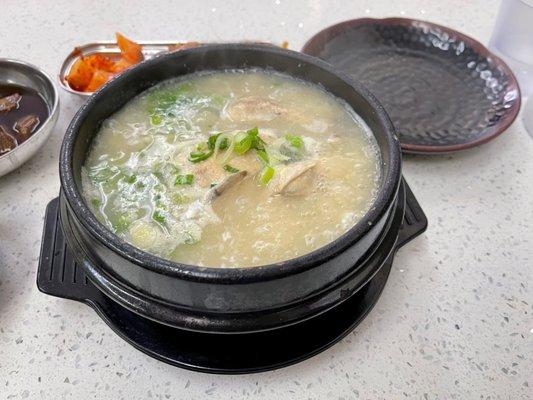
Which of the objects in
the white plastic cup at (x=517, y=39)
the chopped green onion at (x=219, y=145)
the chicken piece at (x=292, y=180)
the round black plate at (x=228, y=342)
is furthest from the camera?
the white plastic cup at (x=517, y=39)

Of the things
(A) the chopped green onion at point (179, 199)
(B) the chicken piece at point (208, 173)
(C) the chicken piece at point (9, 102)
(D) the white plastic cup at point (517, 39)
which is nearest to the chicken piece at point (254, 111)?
(B) the chicken piece at point (208, 173)

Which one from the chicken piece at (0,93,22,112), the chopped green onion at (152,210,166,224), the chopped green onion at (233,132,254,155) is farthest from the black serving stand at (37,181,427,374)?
the chicken piece at (0,93,22,112)

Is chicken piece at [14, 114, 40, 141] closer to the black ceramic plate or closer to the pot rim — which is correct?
the pot rim

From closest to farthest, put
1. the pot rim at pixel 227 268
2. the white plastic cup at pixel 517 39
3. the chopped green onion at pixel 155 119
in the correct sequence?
1. the pot rim at pixel 227 268
2. the chopped green onion at pixel 155 119
3. the white plastic cup at pixel 517 39

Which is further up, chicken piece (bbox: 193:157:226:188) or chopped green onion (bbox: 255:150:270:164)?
chopped green onion (bbox: 255:150:270:164)

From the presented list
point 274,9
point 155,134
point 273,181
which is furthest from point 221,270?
point 274,9

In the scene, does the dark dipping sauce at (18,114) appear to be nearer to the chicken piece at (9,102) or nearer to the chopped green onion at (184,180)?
the chicken piece at (9,102)
